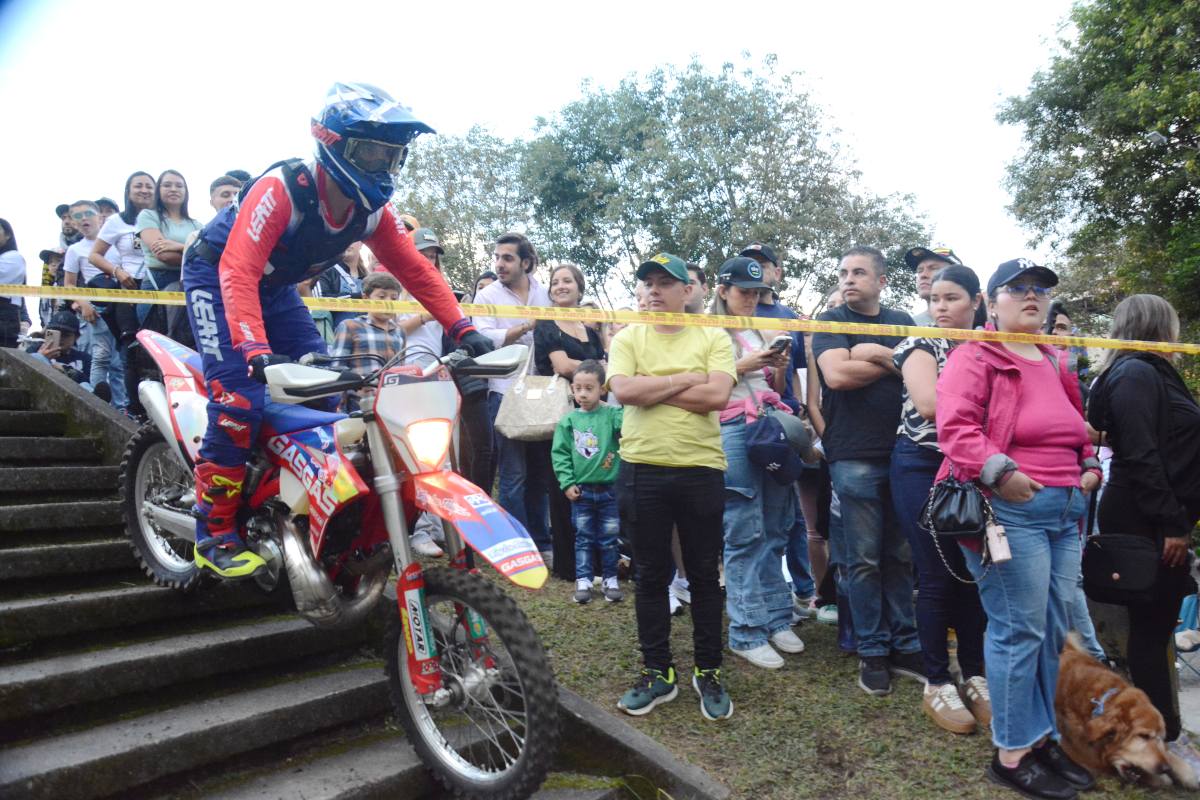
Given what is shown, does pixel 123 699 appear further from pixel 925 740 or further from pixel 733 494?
pixel 925 740

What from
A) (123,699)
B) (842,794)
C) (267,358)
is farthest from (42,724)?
(842,794)

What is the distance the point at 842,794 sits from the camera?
346 cm

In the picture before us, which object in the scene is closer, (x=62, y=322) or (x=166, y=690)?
→ (x=166, y=690)

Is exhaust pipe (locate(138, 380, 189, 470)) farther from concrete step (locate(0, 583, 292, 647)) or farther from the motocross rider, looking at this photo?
the motocross rider

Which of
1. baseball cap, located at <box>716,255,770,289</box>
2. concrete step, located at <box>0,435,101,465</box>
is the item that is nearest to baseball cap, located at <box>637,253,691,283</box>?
baseball cap, located at <box>716,255,770,289</box>

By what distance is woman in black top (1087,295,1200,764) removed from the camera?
3.89 m

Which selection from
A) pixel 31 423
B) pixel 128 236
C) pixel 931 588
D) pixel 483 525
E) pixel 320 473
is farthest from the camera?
pixel 128 236

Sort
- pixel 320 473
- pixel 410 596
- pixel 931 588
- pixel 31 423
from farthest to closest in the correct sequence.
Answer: pixel 31 423
pixel 931 588
pixel 320 473
pixel 410 596

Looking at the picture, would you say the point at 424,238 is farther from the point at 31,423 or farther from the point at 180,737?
the point at 180,737

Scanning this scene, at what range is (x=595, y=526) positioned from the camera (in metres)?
5.71

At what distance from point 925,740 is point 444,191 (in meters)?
24.7

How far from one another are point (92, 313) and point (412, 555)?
6.56 m

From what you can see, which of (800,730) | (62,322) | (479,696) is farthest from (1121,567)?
(62,322)

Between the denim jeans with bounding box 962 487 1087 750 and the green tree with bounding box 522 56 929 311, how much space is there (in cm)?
2001
